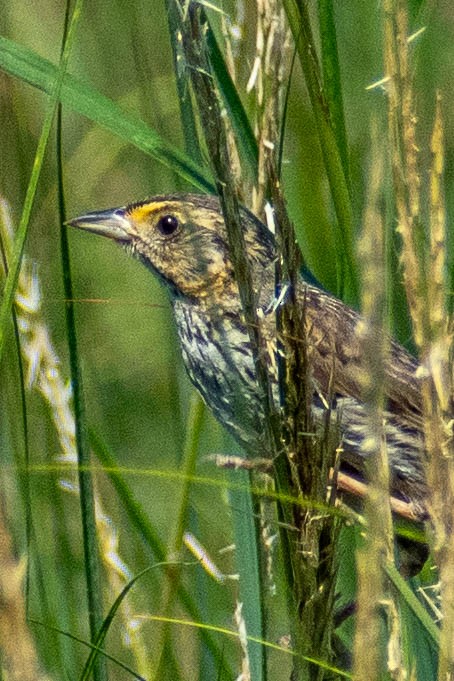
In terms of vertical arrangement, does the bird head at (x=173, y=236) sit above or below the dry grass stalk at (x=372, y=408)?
above

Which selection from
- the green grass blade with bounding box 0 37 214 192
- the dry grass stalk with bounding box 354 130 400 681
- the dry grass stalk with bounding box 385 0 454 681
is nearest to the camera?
the dry grass stalk with bounding box 354 130 400 681

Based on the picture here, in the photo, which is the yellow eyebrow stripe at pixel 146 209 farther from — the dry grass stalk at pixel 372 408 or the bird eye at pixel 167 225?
the dry grass stalk at pixel 372 408

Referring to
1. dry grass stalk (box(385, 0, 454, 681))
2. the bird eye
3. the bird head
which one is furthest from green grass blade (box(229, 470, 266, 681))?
the bird eye

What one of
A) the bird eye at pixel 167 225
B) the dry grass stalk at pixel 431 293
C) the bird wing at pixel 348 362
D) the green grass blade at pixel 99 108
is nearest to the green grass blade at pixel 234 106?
the green grass blade at pixel 99 108

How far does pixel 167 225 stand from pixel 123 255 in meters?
1.57

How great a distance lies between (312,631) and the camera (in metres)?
1.56

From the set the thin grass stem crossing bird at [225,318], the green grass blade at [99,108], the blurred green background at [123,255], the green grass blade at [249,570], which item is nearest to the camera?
the green grass blade at [249,570]

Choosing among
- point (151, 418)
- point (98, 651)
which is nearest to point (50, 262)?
point (151, 418)

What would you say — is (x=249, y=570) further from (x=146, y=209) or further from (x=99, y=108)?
(x=146, y=209)

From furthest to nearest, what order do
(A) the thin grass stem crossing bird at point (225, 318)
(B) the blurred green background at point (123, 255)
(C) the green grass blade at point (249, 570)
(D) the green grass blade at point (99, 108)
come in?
1. (A) the thin grass stem crossing bird at point (225, 318)
2. (B) the blurred green background at point (123, 255)
3. (D) the green grass blade at point (99, 108)
4. (C) the green grass blade at point (249, 570)

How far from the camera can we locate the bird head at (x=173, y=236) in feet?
9.45

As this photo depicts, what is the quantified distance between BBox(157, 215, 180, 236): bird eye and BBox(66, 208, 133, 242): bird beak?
0.24 feet

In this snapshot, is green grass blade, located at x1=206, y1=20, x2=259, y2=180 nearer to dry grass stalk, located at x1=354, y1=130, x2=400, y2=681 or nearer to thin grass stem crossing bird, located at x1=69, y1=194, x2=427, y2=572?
thin grass stem crossing bird, located at x1=69, y1=194, x2=427, y2=572

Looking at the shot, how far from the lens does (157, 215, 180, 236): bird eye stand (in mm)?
2934
